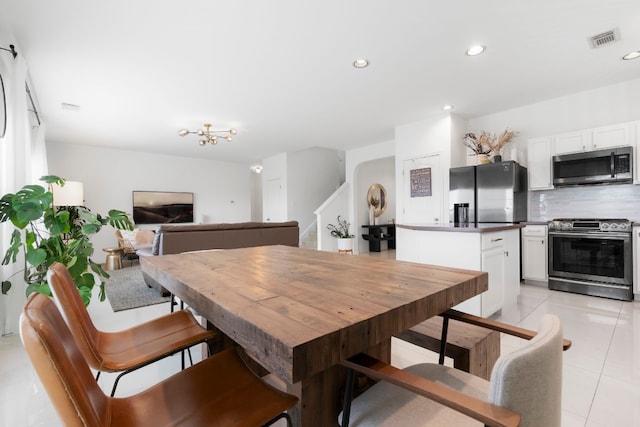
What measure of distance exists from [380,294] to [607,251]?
411cm

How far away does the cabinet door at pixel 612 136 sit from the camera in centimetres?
361

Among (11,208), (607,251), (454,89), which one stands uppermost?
(454,89)

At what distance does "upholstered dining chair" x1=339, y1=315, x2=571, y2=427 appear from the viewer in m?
0.64

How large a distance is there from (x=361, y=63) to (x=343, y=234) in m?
4.39

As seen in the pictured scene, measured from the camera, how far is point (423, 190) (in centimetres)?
527

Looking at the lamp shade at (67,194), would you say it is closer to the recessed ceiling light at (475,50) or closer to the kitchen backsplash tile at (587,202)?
the recessed ceiling light at (475,50)

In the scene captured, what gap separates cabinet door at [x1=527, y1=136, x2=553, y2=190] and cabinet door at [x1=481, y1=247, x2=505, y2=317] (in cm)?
216

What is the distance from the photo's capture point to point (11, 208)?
2.05 meters

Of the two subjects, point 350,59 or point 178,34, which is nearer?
point 178,34

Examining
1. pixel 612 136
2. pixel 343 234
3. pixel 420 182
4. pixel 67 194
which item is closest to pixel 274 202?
pixel 343 234

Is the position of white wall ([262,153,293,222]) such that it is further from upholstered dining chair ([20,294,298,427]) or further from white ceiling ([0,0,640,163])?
upholstered dining chair ([20,294,298,427])

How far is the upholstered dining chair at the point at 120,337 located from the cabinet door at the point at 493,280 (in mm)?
2314

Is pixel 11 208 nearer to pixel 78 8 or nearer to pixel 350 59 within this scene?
pixel 78 8

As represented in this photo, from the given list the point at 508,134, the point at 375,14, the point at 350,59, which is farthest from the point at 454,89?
the point at 375,14
